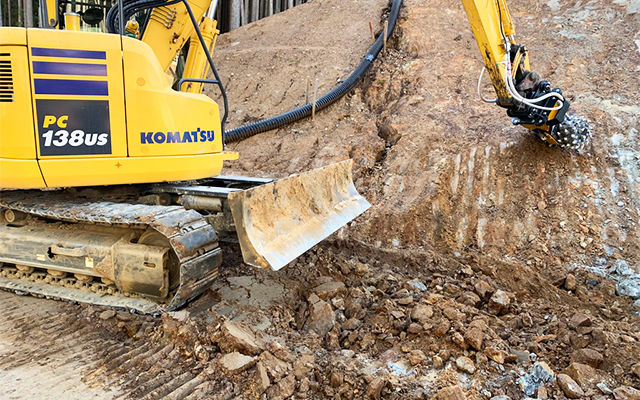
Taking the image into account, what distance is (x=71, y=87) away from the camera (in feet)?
11.7

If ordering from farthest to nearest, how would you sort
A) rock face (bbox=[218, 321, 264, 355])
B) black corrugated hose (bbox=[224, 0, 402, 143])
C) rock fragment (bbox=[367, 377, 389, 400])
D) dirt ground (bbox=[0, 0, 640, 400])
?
black corrugated hose (bbox=[224, 0, 402, 143]), rock face (bbox=[218, 321, 264, 355]), dirt ground (bbox=[0, 0, 640, 400]), rock fragment (bbox=[367, 377, 389, 400])

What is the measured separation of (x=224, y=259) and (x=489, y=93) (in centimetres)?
526

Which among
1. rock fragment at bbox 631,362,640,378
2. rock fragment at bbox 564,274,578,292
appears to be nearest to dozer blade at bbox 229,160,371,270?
rock fragment at bbox 564,274,578,292

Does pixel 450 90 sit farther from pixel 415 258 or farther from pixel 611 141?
pixel 415 258

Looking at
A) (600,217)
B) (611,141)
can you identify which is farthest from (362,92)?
(600,217)

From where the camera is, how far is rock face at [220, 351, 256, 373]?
116 inches

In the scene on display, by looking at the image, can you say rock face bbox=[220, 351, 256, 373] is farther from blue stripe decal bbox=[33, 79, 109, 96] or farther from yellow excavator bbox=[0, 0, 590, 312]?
blue stripe decal bbox=[33, 79, 109, 96]

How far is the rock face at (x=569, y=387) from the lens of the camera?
2.75m

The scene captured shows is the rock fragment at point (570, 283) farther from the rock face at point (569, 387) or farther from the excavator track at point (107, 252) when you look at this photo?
the excavator track at point (107, 252)

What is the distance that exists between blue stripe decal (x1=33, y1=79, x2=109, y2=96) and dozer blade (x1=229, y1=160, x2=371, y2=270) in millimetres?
1395

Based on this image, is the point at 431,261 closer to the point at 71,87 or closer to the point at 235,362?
the point at 235,362

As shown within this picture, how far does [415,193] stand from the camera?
19.5ft

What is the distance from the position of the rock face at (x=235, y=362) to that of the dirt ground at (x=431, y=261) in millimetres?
12

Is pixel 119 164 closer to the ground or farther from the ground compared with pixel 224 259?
farther from the ground
